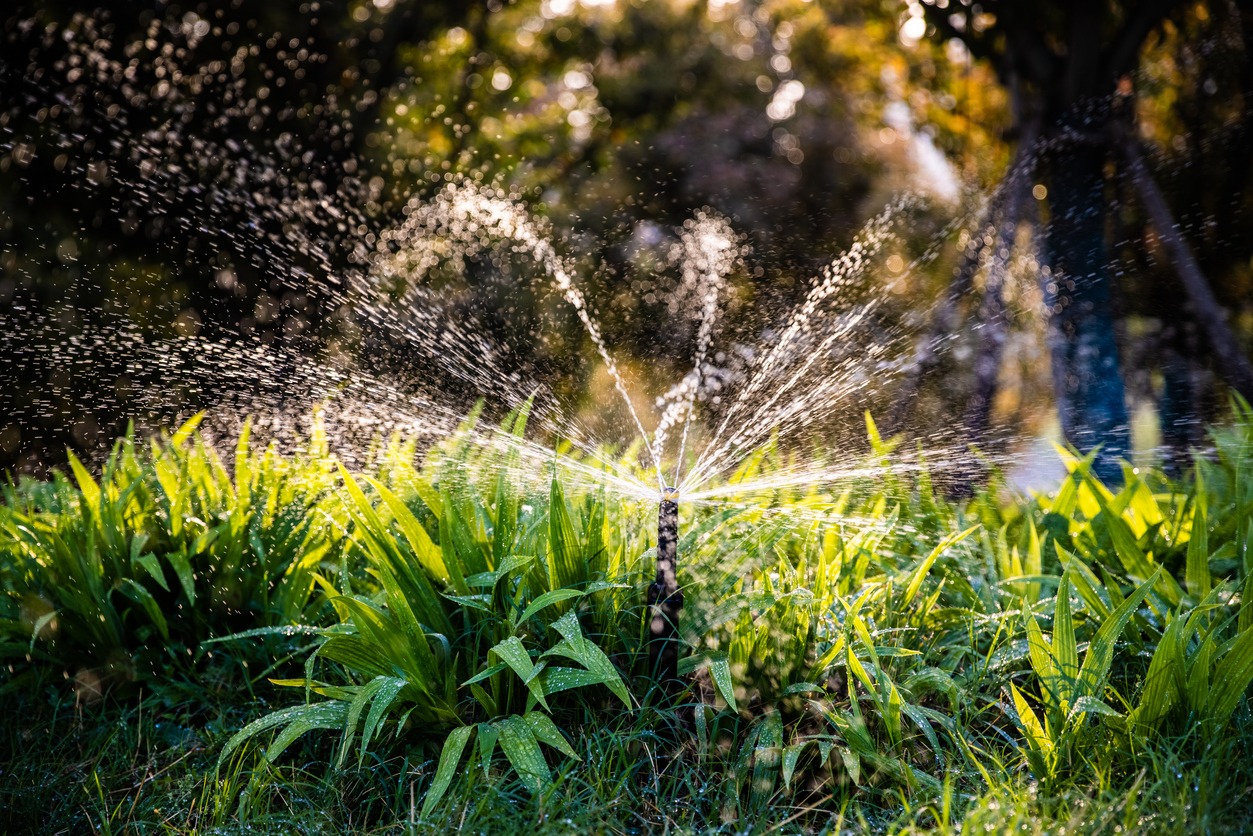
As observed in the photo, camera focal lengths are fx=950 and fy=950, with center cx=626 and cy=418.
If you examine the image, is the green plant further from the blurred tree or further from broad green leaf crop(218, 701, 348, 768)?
the blurred tree

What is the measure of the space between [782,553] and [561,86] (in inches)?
313

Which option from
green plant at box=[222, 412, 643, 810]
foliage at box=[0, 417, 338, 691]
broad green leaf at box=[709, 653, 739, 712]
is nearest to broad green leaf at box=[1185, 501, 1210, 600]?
broad green leaf at box=[709, 653, 739, 712]

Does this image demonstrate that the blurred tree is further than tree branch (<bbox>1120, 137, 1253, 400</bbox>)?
Yes

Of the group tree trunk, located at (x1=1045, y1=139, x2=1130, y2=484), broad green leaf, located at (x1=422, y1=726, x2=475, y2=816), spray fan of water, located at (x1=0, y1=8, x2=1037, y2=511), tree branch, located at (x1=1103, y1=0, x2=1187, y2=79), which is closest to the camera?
broad green leaf, located at (x1=422, y1=726, x2=475, y2=816)

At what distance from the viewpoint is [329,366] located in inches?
232

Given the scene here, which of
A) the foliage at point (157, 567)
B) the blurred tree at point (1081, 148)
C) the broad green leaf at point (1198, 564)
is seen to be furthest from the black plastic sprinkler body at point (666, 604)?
the blurred tree at point (1081, 148)

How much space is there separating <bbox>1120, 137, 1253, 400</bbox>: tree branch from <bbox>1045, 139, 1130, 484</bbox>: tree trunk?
234 mm

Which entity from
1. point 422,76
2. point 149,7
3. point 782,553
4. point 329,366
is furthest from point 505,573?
point 422,76

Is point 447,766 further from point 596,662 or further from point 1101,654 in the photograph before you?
point 1101,654

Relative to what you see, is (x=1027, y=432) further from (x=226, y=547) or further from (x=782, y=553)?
(x=226, y=547)

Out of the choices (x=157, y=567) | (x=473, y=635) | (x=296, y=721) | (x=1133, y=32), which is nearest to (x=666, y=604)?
(x=473, y=635)

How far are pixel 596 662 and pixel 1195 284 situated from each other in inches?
188

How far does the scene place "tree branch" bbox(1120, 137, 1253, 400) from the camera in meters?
5.10

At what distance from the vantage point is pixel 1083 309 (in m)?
5.56
